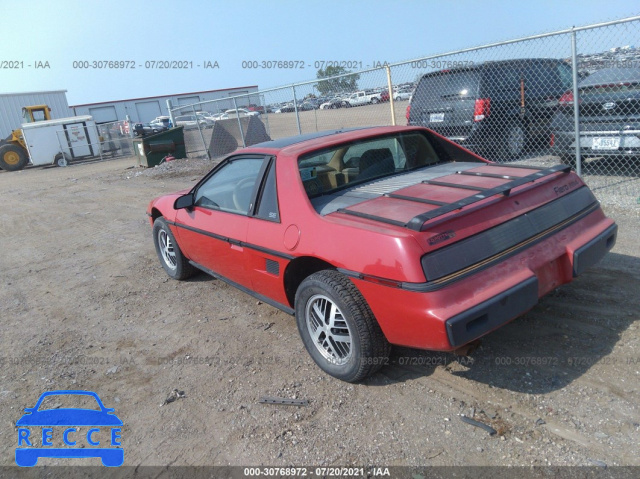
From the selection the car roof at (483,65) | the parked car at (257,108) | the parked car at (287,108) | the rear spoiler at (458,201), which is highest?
the parked car at (257,108)

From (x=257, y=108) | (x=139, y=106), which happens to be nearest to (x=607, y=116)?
(x=257, y=108)

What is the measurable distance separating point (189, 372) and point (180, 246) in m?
1.80

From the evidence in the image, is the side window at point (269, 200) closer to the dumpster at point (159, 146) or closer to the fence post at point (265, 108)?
the fence post at point (265, 108)

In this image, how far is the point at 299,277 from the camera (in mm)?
3535

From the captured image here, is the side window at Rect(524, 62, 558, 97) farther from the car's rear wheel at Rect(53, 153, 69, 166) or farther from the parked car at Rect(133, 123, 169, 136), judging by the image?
the car's rear wheel at Rect(53, 153, 69, 166)

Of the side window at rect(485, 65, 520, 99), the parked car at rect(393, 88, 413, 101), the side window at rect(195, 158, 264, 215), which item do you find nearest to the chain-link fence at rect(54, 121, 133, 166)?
the parked car at rect(393, 88, 413, 101)

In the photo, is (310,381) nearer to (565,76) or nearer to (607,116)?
(607,116)

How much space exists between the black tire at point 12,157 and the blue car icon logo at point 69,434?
2436 centimetres

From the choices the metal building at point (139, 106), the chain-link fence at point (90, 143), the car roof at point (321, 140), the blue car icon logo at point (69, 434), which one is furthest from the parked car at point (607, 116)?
the metal building at point (139, 106)

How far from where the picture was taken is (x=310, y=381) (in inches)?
128

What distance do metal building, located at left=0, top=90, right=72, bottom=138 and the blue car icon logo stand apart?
3065 centimetres

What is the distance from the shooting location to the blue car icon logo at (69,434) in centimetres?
288

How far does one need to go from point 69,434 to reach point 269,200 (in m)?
2.00

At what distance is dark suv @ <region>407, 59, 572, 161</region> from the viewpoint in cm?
795
